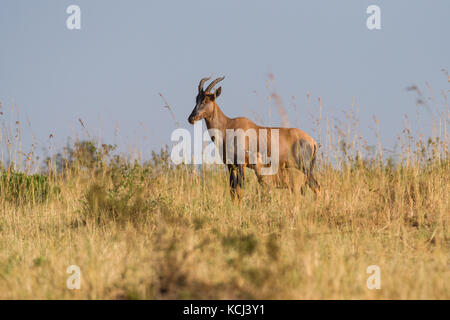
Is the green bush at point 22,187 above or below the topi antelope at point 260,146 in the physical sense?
below

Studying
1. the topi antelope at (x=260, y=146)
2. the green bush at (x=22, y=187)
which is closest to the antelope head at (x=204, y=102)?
the topi antelope at (x=260, y=146)

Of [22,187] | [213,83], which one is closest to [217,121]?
[213,83]

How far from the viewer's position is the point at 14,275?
4156 mm

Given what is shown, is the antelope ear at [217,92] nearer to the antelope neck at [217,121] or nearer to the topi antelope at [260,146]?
the topi antelope at [260,146]

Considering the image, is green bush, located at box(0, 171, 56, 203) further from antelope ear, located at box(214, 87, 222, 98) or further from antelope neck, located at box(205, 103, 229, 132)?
antelope ear, located at box(214, 87, 222, 98)

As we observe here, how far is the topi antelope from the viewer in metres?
8.30

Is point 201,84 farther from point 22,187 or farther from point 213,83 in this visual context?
point 22,187

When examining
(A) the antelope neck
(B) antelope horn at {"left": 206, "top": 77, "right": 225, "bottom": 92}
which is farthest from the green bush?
(B) antelope horn at {"left": 206, "top": 77, "right": 225, "bottom": 92}

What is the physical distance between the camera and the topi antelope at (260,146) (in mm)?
8305

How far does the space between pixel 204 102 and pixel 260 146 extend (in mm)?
1265

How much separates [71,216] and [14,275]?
2903mm

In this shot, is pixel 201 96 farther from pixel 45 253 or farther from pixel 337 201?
pixel 45 253
